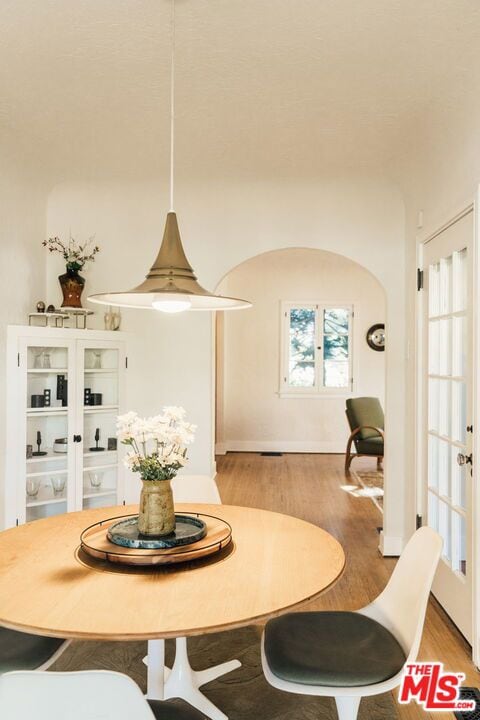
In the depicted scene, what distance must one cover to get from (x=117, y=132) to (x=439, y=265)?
6.65 ft

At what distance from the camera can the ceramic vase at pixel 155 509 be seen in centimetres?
191

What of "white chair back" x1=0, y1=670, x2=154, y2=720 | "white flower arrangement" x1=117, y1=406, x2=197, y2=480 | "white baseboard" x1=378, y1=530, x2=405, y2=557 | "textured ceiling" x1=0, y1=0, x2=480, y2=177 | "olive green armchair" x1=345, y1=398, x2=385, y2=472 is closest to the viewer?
"white chair back" x1=0, y1=670, x2=154, y2=720

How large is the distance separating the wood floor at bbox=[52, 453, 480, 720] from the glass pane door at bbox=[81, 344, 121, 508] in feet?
5.01

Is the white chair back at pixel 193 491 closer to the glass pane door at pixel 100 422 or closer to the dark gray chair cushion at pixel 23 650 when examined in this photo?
the dark gray chair cushion at pixel 23 650

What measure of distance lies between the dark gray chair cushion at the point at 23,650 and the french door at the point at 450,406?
1.88 m

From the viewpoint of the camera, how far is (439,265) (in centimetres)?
329

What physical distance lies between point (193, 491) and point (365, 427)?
4.28 m

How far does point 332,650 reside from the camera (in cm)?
172

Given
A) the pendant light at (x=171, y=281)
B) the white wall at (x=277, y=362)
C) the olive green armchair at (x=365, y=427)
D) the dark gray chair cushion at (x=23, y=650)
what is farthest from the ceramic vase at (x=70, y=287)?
the white wall at (x=277, y=362)

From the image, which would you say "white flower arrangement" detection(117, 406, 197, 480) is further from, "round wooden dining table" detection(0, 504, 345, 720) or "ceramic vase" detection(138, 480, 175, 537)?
"round wooden dining table" detection(0, 504, 345, 720)

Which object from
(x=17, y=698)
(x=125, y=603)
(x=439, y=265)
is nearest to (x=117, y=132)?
(x=439, y=265)

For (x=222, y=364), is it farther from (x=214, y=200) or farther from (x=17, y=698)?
(x=17, y=698)

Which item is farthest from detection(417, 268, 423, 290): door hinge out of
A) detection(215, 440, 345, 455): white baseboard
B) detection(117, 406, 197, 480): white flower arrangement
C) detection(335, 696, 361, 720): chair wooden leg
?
detection(215, 440, 345, 455): white baseboard

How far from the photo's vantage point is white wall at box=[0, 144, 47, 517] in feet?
11.7
